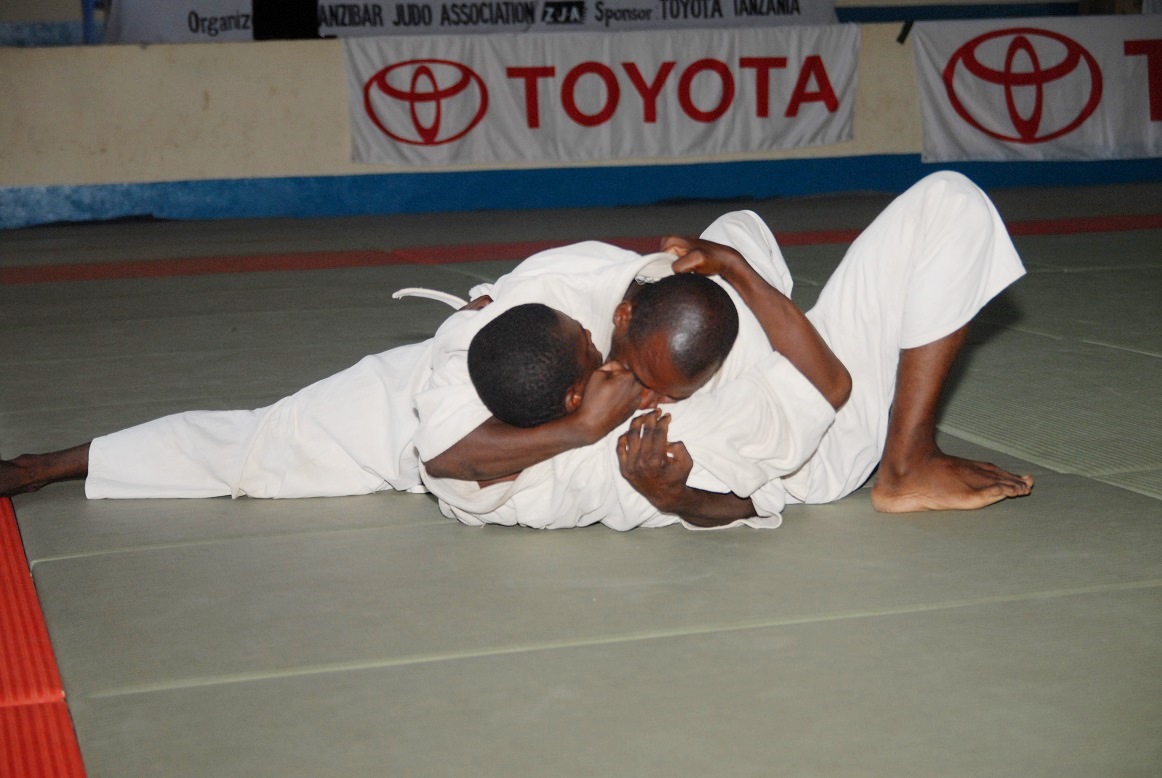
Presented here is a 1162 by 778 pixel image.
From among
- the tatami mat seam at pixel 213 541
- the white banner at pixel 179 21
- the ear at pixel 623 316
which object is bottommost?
the tatami mat seam at pixel 213 541

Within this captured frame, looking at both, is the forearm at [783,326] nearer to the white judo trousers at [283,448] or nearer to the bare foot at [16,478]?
the white judo trousers at [283,448]

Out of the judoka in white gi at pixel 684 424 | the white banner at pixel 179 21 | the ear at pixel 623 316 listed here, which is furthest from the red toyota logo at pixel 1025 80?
the ear at pixel 623 316

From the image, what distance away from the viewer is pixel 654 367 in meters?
2.42

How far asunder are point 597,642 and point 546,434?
435 millimetres

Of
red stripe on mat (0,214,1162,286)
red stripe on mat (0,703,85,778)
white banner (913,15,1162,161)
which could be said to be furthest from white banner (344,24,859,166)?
red stripe on mat (0,703,85,778)

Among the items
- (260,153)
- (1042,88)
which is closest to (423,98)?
(260,153)

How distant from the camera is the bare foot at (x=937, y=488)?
2965 mm

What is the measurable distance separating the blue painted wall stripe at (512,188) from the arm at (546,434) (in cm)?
790

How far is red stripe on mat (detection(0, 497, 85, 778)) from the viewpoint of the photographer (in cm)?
191

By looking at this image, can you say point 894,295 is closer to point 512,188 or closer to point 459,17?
point 512,188

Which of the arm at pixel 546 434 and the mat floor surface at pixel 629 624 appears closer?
the mat floor surface at pixel 629 624

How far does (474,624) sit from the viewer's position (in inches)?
94.3

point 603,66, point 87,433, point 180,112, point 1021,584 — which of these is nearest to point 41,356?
point 87,433

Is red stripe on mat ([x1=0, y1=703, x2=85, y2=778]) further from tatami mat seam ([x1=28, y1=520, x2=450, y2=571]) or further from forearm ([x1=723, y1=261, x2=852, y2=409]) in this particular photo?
forearm ([x1=723, y1=261, x2=852, y2=409])
